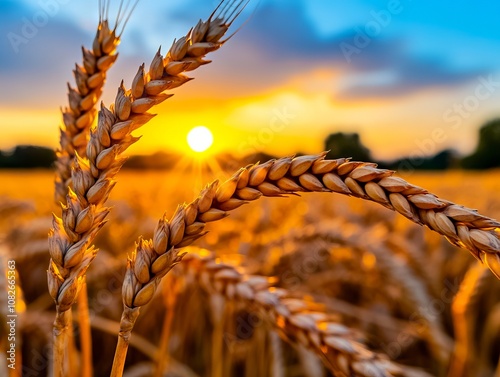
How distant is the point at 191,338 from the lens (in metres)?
3.10

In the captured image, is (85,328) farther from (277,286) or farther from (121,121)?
(277,286)

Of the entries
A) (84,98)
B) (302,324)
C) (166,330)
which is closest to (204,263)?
(166,330)

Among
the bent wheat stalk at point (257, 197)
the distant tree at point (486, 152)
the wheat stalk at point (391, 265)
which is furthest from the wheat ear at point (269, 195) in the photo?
the distant tree at point (486, 152)

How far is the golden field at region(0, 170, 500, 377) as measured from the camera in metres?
2.23

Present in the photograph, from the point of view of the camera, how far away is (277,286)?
2633mm

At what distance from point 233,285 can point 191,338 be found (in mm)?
2009

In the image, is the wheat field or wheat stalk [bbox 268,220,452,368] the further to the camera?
wheat stalk [bbox 268,220,452,368]

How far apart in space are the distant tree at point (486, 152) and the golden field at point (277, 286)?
4948 cm

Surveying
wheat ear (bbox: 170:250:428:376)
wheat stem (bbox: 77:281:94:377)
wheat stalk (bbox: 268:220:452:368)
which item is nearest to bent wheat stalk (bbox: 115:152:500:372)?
wheat ear (bbox: 170:250:428:376)

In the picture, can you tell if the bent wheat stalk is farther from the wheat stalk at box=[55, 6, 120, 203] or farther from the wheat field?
the wheat stalk at box=[55, 6, 120, 203]

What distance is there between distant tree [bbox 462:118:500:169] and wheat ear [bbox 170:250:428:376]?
172ft

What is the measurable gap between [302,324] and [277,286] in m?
1.59

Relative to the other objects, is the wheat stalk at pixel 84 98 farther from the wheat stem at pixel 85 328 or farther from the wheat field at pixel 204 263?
the wheat stem at pixel 85 328

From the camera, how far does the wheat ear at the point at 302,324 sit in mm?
974
